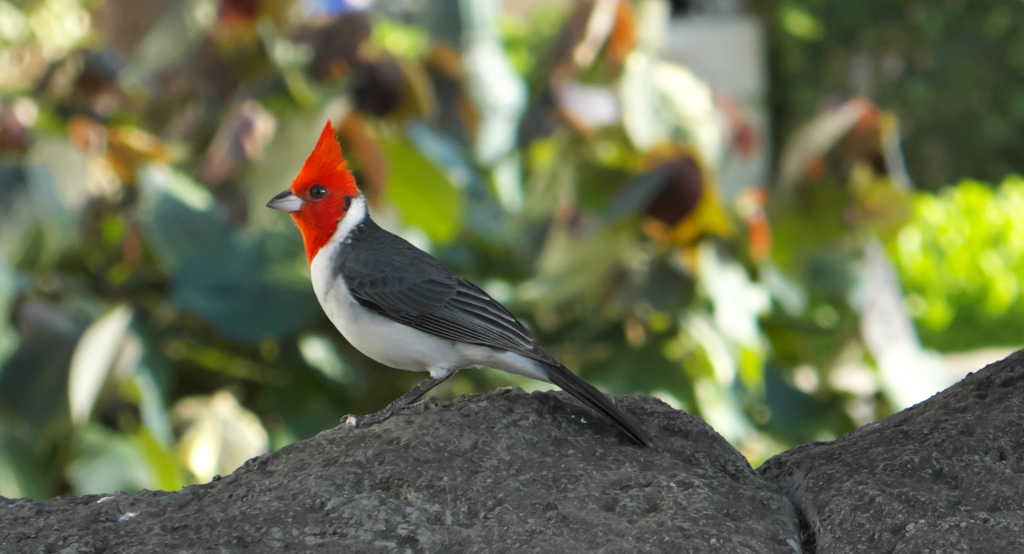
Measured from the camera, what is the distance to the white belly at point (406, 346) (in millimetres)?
1564

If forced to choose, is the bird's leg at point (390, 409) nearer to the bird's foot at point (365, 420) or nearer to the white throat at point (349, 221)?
the bird's foot at point (365, 420)

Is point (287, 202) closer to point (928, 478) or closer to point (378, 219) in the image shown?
point (928, 478)

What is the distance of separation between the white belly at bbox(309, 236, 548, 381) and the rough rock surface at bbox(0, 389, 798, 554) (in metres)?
0.08

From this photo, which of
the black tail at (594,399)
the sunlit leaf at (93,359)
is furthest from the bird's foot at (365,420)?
the sunlit leaf at (93,359)

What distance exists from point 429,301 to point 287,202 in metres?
0.30

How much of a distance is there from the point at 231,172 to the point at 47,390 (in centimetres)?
90

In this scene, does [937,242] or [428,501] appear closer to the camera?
[428,501]

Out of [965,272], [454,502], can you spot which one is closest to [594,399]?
[454,502]

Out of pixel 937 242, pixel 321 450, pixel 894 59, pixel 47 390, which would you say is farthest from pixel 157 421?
pixel 894 59

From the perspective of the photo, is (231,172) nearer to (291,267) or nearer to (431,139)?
(291,267)

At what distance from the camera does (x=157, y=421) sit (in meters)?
2.71

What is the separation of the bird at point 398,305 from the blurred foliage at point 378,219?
46.1 inches

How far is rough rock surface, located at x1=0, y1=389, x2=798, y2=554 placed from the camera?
1.24 m

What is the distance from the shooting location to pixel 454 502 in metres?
1.31
